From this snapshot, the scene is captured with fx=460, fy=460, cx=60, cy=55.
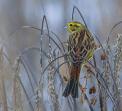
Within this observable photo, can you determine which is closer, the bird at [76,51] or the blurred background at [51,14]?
the bird at [76,51]

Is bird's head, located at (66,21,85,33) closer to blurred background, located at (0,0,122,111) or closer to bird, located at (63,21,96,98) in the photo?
bird, located at (63,21,96,98)

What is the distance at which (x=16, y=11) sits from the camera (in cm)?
291

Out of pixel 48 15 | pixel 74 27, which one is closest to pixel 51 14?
pixel 48 15

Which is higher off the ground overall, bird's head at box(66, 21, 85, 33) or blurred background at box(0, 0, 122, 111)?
bird's head at box(66, 21, 85, 33)

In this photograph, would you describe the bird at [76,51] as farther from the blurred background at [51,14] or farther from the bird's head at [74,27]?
the blurred background at [51,14]

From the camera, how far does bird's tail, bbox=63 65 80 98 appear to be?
0.82 m

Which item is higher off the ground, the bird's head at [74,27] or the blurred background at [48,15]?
the bird's head at [74,27]

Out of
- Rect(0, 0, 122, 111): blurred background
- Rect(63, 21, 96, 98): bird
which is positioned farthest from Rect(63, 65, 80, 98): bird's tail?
Rect(0, 0, 122, 111): blurred background

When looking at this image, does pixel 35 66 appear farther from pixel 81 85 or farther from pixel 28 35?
pixel 81 85

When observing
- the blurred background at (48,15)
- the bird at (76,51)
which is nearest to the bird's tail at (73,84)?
the bird at (76,51)

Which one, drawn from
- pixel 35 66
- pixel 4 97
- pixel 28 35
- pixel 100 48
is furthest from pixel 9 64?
pixel 28 35

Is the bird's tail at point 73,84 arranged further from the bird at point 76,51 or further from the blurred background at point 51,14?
the blurred background at point 51,14

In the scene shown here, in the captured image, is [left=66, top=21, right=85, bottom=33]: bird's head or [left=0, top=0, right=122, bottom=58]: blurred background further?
[left=0, top=0, right=122, bottom=58]: blurred background

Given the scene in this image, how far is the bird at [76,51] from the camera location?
0.83 meters
